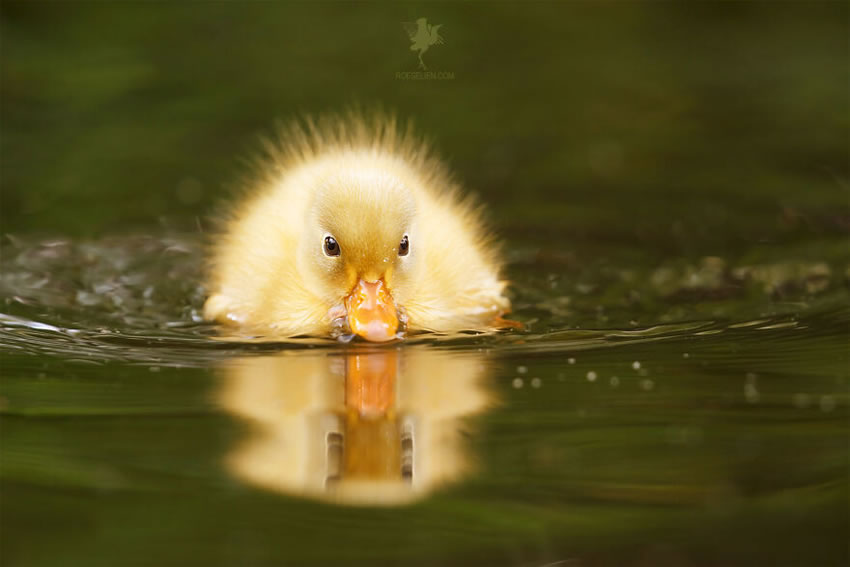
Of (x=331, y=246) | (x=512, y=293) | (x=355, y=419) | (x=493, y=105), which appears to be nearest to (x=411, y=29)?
(x=493, y=105)

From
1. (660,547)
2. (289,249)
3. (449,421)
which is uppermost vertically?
(289,249)

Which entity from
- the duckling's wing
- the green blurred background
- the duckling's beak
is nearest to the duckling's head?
the duckling's beak

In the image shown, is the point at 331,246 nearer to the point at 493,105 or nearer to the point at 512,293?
the point at 512,293

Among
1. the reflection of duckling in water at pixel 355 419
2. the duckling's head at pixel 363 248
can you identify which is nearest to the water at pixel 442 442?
the reflection of duckling in water at pixel 355 419

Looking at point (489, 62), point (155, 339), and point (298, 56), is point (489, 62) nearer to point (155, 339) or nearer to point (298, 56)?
point (298, 56)

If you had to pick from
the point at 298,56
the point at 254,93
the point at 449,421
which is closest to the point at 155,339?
the point at 449,421

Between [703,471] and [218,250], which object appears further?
[218,250]

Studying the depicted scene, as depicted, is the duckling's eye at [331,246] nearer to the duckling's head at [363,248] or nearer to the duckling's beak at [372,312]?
the duckling's head at [363,248]
